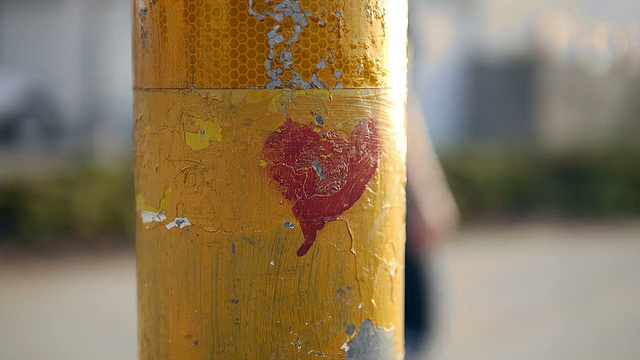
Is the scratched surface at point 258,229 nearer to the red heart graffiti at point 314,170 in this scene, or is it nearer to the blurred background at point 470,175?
the red heart graffiti at point 314,170

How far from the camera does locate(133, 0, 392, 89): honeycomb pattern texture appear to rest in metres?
1.66

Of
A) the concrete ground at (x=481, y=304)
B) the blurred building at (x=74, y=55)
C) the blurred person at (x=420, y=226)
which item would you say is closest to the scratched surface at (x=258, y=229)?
the blurred person at (x=420, y=226)

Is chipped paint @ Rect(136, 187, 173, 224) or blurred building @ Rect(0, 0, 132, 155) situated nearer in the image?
chipped paint @ Rect(136, 187, 173, 224)

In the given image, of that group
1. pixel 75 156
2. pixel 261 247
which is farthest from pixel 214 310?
pixel 75 156

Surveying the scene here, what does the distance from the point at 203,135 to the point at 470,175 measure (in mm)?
8172

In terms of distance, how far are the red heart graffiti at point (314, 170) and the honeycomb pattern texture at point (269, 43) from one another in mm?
122

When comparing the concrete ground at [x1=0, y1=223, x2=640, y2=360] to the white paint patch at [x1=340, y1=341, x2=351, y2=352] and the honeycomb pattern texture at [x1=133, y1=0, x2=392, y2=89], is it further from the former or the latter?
the honeycomb pattern texture at [x1=133, y1=0, x2=392, y2=89]

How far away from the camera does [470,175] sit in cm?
956

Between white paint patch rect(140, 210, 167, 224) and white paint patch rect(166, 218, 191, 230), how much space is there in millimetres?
28

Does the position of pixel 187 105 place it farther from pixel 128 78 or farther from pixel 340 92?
pixel 128 78

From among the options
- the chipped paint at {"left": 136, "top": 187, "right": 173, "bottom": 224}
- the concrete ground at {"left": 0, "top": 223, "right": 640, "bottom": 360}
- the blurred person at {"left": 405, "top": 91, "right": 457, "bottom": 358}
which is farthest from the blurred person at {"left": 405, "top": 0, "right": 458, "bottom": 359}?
the chipped paint at {"left": 136, "top": 187, "right": 173, "bottom": 224}

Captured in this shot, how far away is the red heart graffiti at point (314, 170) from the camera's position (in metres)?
1.70

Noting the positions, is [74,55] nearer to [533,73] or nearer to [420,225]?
[533,73]

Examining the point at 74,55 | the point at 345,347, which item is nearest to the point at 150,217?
the point at 345,347
